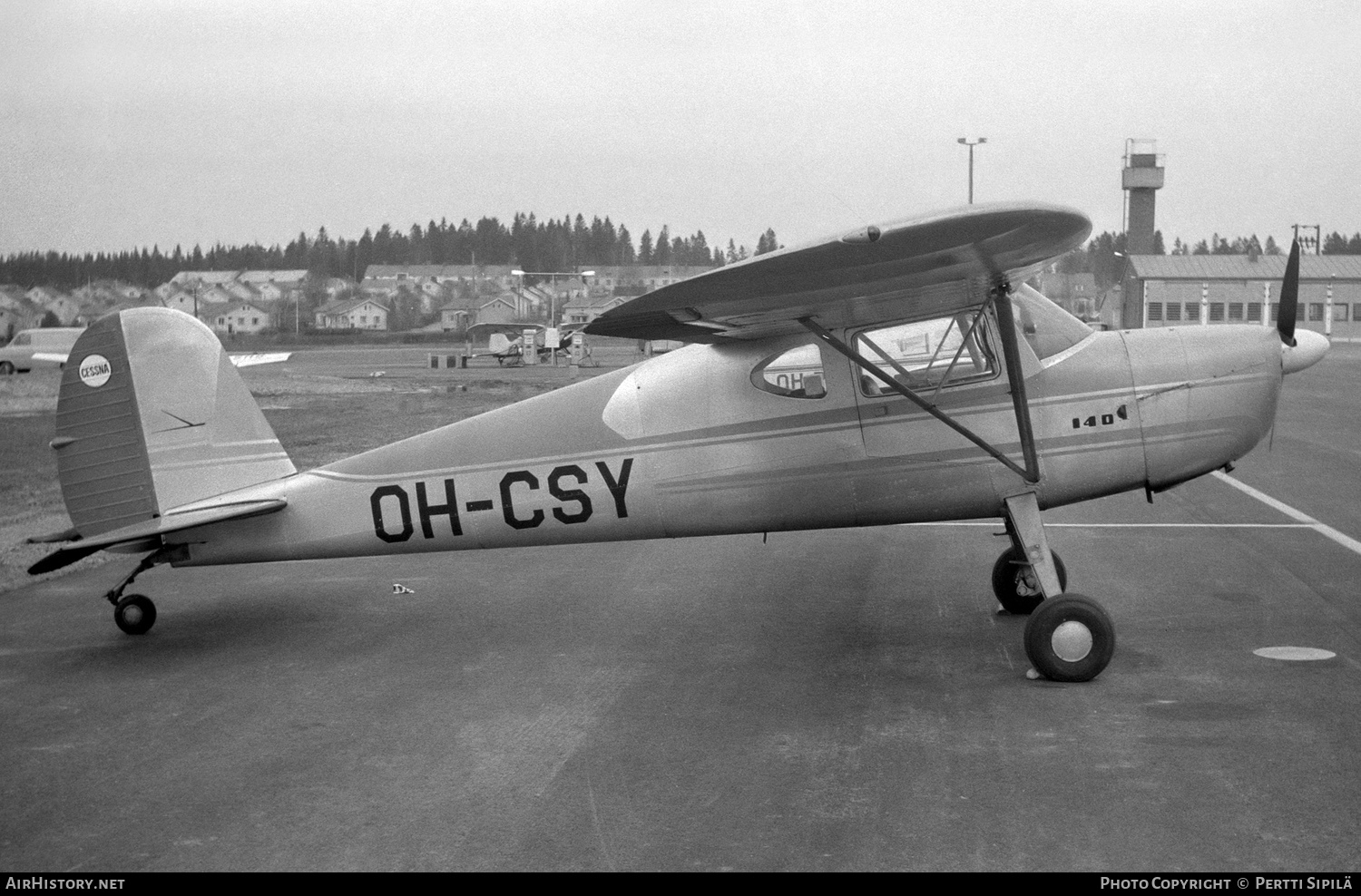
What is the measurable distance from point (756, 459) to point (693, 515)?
0.56 m

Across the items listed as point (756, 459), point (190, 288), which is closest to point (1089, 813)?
point (756, 459)

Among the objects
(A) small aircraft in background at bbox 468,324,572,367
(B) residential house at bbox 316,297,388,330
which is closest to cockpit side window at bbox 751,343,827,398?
(B) residential house at bbox 316,297,388,330

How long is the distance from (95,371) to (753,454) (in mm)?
4743

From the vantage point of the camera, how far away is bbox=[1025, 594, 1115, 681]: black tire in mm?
6781

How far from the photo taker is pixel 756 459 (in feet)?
25.7

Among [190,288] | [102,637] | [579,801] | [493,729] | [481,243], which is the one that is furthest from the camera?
[481,243]

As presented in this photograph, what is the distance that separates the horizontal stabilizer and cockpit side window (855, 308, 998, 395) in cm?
417

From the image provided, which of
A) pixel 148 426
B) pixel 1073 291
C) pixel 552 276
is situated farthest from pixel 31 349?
pixel 552 276

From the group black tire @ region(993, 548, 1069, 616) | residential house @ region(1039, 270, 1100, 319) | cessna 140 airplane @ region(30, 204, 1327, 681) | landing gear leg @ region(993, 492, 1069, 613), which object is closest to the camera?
landing gear leg @ region(993, 492, 1069, 613)

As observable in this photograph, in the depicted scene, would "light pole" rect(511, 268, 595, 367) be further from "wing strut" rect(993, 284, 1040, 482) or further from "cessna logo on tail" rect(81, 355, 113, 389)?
"wing strut" rect(993, 284, 1040, 482)

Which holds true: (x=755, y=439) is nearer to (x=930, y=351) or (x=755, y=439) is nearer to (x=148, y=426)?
(x=930, y=351)

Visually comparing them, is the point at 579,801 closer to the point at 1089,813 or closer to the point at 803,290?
the point at 1089,813

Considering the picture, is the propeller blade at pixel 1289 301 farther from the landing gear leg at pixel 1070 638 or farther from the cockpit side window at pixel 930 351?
the landing gear leg at pixel 1070 638

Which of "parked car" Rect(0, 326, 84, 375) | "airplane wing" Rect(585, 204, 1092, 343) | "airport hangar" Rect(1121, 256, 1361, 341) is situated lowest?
"airport hangar" Rect(1121, 256, 1361, 341)
